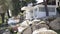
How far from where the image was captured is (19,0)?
32344 mm

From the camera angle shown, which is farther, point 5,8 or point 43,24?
point 5,8

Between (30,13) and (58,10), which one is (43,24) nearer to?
(58,10)

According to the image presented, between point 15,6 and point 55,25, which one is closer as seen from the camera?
point 55,25

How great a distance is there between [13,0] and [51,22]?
1653 centimetres

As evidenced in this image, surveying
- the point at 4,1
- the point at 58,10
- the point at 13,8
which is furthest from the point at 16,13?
the point at 58,10

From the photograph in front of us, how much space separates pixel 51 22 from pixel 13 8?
1685 cm

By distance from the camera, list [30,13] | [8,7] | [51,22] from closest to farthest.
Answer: [51,22], [30,13], [8,7]

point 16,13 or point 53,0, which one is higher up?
point 53,0

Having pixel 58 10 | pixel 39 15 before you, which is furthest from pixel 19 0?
pixel 58 10

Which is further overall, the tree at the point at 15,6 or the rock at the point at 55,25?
the tree at the point at 15,6

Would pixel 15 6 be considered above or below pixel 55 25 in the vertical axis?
above

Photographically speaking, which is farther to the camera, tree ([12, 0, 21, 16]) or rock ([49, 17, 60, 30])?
tree ([12, 0, 21, 16])

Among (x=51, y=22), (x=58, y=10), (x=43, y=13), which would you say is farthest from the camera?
(x=43, y=13)

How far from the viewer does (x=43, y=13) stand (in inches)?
907
